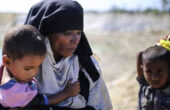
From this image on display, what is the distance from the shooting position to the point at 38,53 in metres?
2.77

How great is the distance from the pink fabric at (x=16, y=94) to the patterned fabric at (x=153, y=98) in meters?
1.20

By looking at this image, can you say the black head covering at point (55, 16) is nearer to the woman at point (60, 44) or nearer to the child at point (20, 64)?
the woman at point (60, 44)

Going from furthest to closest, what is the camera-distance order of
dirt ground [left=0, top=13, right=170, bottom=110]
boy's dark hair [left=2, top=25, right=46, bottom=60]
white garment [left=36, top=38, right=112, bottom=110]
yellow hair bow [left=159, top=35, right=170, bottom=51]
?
dirt ground [left=0, top=13, right=170, bottom=110]
yellow hair bow [left=159, top=35, right=170, bottom=51]
white garment [left=36, top=38, right=112, bottom=110]
boy's dark hair [left=2, top=25, right=46, bottom=60]

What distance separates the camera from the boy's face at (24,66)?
2748 mm

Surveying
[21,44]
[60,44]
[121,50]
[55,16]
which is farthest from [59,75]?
[121,50]

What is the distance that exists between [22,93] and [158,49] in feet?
4.72

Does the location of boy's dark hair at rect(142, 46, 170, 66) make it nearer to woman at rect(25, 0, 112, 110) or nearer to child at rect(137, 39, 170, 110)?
child at rect(137, 39, 170, 110)

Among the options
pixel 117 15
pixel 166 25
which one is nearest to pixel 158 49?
pixel 166 25

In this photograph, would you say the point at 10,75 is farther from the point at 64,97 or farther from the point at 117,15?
the point at 117,15

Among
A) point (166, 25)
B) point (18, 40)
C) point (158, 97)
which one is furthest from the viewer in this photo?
point (166, 25)

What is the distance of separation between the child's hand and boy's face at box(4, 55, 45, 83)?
49 cm

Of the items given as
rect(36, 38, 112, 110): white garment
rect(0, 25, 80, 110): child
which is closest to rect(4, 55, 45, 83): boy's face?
rect(0, 25, 80, 110): child

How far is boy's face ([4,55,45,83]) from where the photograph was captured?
2.75m

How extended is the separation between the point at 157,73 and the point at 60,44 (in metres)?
0.96
